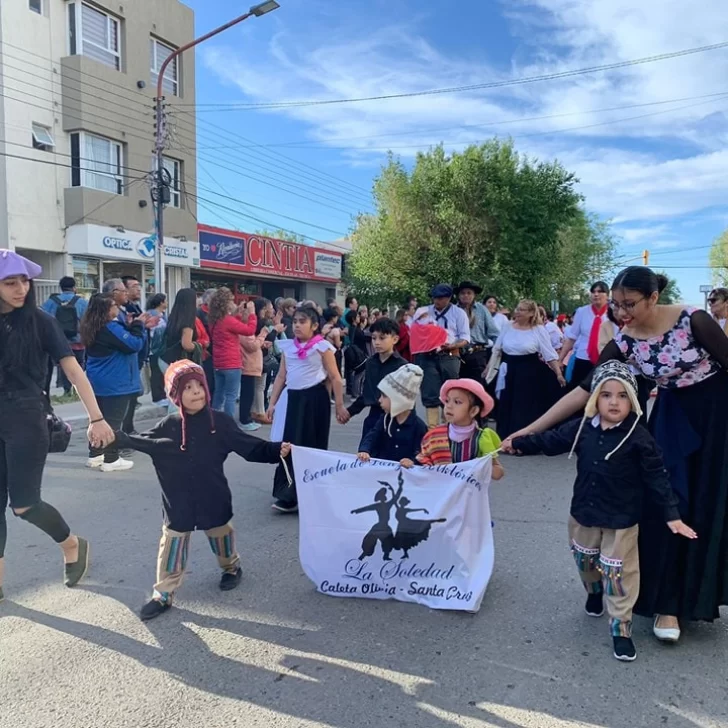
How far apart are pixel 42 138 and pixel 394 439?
17097mm

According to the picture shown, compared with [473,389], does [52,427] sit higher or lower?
lower

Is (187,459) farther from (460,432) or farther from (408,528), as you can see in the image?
(460,432)

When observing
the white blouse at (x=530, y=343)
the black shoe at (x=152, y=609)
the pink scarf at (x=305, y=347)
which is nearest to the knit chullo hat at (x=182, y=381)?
the black shoe at (x=152, y=609)

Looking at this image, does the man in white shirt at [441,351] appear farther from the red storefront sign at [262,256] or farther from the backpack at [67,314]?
the red storefront sign at [262,256]

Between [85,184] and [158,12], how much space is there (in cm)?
677

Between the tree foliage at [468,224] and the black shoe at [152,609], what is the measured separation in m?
21.2

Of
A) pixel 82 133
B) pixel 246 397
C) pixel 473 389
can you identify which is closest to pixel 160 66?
pixel 82 133

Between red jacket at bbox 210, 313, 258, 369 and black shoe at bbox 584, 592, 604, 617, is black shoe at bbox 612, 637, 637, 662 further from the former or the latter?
red jacket at bbox 210, 313, 258, 369

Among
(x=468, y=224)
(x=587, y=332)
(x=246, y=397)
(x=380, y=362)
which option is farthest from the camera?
(x=468, y=224)

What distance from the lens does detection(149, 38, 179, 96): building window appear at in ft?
68.9

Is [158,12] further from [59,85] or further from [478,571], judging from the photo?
[478,571]

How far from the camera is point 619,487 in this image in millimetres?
3096

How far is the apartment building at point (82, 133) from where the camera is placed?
16703mm

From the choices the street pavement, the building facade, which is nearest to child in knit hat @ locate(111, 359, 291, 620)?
the street pavement
